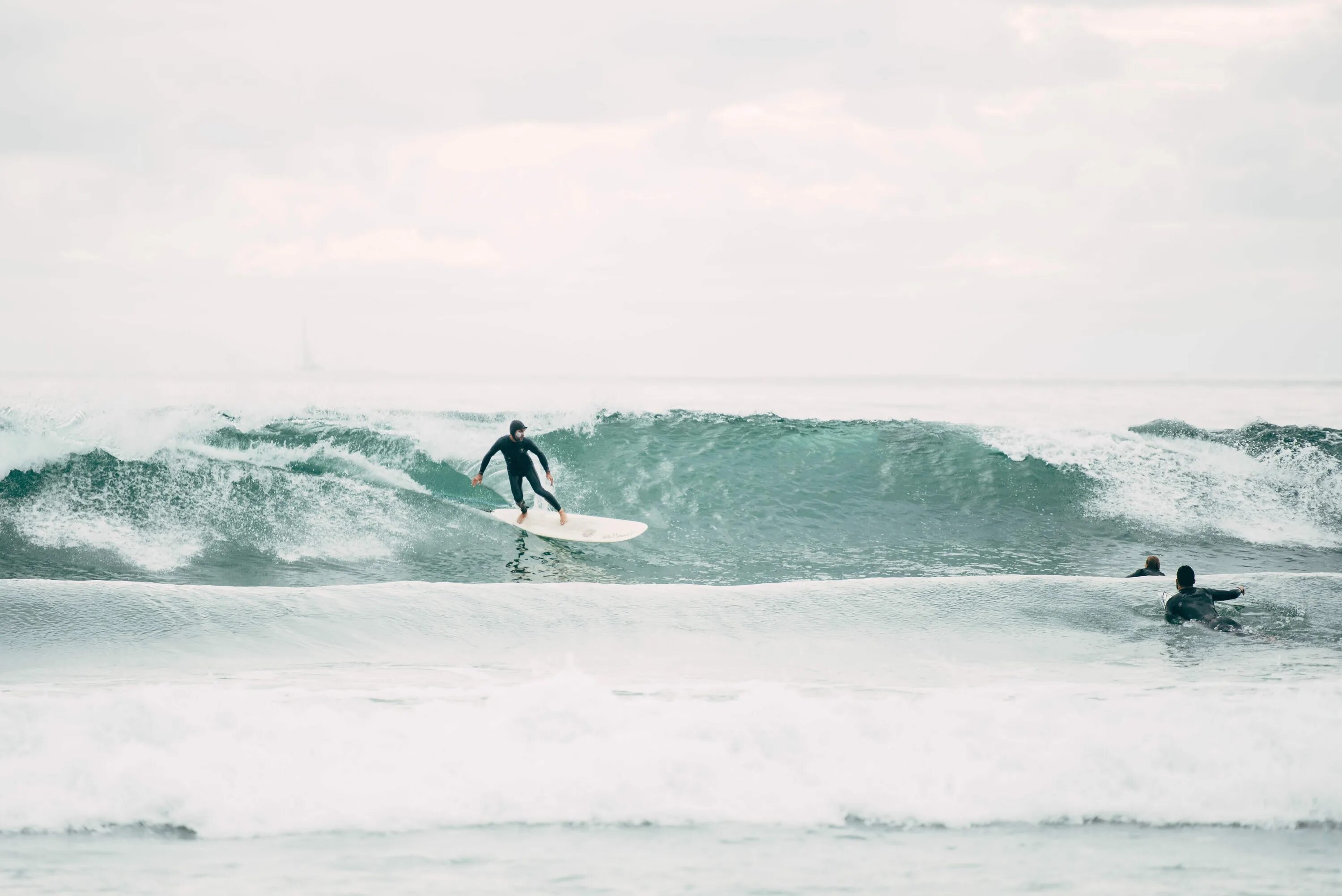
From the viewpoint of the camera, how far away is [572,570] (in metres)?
10.9

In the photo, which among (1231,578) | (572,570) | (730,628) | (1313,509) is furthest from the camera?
(1313,509)

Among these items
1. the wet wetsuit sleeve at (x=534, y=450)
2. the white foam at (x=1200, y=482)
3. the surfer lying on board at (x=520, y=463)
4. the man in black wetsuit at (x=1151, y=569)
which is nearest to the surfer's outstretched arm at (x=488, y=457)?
the surfer lying on board at (x=520, y=463)

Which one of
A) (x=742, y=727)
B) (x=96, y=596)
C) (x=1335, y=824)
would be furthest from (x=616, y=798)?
(x=96, y=596)

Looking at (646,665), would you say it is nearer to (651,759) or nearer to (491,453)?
(651,759)

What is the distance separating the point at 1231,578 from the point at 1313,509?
7.14 m

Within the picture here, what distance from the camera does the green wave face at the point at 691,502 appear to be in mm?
11453

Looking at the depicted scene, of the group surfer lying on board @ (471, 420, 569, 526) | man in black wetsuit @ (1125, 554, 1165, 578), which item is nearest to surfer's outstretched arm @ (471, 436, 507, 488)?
surfer lying on board @ (471, 420, 569, 526)

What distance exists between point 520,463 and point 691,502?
299cm

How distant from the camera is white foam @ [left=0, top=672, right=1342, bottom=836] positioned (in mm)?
4422

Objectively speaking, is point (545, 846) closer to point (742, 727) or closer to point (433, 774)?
point (433, 774)

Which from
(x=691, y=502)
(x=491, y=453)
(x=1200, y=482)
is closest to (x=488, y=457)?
(x=491, y=453)

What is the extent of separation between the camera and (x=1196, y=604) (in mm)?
8094

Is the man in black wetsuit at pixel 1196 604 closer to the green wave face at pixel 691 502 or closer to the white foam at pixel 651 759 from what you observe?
the white foam at pixel 651 759

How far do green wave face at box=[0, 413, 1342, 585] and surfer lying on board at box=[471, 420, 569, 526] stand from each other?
506 mm
